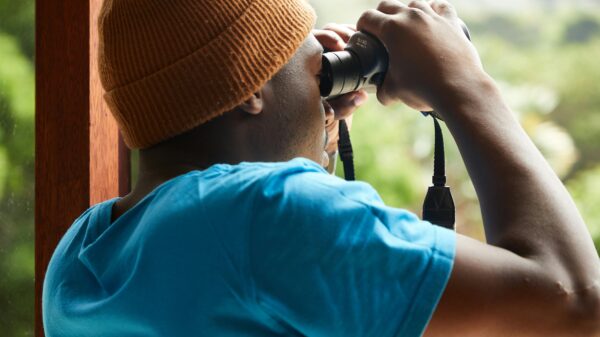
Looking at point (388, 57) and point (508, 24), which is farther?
point (508, 24)

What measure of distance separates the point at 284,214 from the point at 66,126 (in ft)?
2.43

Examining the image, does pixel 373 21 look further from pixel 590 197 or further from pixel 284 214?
pixel 590 197

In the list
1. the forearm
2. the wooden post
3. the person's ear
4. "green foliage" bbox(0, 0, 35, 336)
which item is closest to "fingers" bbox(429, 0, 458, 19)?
the forearm

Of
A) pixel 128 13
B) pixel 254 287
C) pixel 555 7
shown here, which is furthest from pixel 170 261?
pixel 555 7

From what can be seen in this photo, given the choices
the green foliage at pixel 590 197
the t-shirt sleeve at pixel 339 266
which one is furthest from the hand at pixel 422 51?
the green foliage at pixel 590 197

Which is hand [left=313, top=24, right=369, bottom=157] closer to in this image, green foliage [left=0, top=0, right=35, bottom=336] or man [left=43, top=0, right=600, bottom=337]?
man [left=43, top=0, right=600, bottom=337]

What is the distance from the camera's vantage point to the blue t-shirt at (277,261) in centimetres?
80

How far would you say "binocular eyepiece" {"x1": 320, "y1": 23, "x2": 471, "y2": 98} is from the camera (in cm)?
Result: 108

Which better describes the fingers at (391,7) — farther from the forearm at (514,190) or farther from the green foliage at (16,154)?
the green foliage at (16,154)

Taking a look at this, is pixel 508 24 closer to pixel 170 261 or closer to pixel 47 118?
pixel 47 118

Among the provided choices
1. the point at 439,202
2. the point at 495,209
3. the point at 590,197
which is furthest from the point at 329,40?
the point at 590,197

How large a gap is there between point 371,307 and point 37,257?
83 centimetres

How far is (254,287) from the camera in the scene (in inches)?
32.1

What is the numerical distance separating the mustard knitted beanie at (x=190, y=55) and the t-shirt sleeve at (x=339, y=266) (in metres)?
0.19
